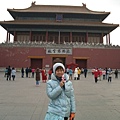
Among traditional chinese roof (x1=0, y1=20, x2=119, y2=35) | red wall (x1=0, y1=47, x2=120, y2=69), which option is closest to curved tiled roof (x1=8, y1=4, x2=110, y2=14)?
traditional chinese roof (x1=0, y1=20, x2=119, y2=35)

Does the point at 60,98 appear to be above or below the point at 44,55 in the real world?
below

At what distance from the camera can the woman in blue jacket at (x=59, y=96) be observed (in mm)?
3078

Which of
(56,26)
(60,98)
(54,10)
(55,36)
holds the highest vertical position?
(54,10)

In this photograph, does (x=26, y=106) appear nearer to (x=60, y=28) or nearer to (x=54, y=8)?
(x=60, y=28)

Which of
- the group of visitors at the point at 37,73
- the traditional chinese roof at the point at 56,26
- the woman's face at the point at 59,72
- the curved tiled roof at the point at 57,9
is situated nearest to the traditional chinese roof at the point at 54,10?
the curved tiled roof at the point at 57,9

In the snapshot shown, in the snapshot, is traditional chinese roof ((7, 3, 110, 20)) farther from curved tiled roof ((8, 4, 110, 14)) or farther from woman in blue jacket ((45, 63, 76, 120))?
woman in blue jacket ((45, 63, 76, 120))

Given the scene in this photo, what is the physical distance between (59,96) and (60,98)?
3 centimetres

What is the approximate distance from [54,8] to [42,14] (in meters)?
3.59

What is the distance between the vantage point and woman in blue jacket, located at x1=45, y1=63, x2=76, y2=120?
121 inches

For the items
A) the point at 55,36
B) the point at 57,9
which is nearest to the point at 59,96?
the point at 55,36

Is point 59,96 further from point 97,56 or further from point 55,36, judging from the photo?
point 55,36

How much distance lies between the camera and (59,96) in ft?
10.3

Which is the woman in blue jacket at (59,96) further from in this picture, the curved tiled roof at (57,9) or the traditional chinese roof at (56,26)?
the curved tiled roof at (57,9)

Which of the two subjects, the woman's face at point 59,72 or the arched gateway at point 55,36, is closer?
the woman's face at point 59,72
